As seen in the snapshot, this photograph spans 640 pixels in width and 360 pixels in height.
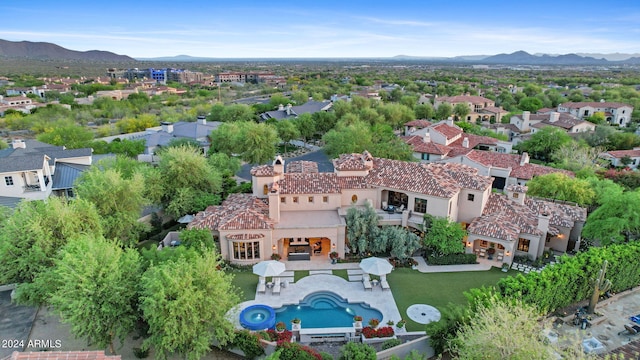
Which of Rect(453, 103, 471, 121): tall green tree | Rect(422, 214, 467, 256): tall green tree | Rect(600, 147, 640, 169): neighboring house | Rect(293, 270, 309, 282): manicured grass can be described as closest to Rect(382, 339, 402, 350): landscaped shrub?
Rect(293, 270, 309, 282): manicured grass

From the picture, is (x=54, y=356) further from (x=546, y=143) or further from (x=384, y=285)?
(x=546, y=143)

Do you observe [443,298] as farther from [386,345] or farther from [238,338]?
[238,338]

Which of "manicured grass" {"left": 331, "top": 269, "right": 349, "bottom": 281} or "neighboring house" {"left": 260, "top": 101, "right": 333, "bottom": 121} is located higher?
"neighboring house" {"left": 260, "top": 101, "right": 333, "bottom": 121}

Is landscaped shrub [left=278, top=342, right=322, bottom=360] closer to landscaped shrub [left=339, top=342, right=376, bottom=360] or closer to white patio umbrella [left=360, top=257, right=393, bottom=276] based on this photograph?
landscaped shrub [left=339, top=342, right=376, bottom=360]

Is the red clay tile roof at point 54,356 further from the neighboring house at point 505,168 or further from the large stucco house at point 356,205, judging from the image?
the neighboring house at point 505,168

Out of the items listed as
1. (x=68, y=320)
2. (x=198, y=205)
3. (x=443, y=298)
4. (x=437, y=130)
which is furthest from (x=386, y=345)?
(x=437, y=130)

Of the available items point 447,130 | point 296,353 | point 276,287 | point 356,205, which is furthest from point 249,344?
point 447,130
